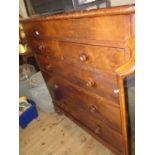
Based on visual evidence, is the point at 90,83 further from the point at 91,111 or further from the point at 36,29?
the point at 36,29

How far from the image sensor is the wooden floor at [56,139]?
59.0 inches

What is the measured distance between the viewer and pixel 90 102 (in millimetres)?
1153

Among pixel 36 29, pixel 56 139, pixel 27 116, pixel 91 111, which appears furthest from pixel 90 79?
pixel 27 116

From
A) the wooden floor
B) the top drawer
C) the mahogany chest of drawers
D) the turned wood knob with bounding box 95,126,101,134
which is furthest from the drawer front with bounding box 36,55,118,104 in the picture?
the wooden floor

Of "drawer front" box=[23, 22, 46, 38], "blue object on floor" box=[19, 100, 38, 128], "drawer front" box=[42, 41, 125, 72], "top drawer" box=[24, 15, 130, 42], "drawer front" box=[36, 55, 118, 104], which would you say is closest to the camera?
"top drawer" box=[24, 15, 130, 42]

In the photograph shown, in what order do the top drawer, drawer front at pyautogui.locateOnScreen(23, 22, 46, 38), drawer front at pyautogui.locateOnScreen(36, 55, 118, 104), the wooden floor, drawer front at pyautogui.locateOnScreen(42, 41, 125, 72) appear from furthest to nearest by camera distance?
the wooden floor < drawer front at pyautogui.locateOnScreen(23, 22, 46, 38) < drawer front at pyautogui.locateOnScreen(36, 55, 118, 104) < drawer front at pyautogui.locateOnScreen(42, 41, 125, 72) < the top drawer

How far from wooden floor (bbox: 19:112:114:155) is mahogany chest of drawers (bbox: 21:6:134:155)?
0.22 meters

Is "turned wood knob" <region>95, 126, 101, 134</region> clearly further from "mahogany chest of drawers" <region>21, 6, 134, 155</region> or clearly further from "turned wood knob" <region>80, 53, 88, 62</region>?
"turned wood knob" <region>80, 53, 88, 62</region>

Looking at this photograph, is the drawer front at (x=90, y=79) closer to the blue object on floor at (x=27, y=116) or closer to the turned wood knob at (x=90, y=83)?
the turned wood knob at (x=90, y=83)

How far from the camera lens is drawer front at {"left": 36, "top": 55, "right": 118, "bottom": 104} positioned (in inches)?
34.6
